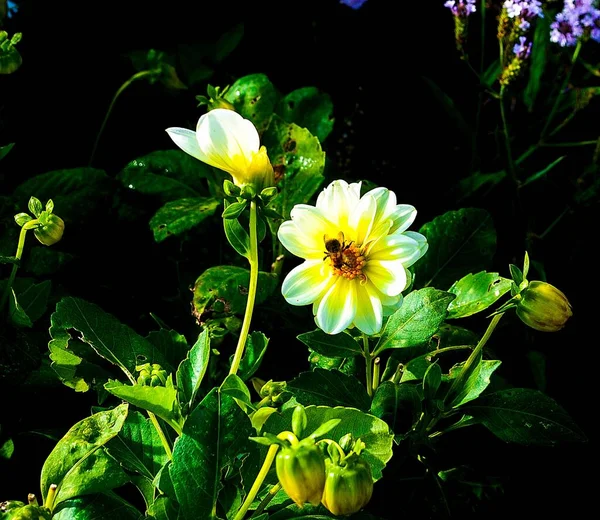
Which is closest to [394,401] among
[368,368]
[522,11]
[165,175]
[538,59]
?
[368,368]

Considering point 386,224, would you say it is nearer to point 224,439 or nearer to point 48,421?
point 224,439

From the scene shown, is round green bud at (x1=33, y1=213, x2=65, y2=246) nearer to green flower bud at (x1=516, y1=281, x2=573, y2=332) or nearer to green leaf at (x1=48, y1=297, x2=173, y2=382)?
green leaf at (x1=48, y1=297, x2=173, y2=382)

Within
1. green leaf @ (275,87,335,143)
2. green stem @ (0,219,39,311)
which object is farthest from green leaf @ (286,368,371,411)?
green leaf @ (275,87,335,143)

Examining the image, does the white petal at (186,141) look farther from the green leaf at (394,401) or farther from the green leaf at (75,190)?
the green leaf at (75,190)

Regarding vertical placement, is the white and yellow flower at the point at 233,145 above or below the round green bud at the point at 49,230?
above

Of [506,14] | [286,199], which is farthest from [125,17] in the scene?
[506,14]

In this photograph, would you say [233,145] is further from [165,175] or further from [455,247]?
[165,175]

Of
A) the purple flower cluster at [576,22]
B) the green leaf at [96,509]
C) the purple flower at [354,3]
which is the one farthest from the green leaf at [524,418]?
the purple flower at [354,3]
